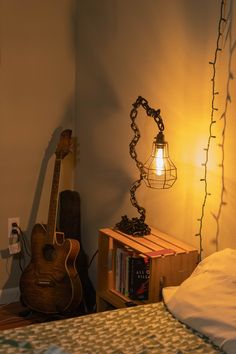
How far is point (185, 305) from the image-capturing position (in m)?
1.98

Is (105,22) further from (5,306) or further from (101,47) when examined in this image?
(5,306)

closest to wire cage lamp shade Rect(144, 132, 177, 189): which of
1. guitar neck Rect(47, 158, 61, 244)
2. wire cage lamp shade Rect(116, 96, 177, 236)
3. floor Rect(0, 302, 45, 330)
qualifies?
wire cage lamp shade Rect(116, 96, 177, 236)

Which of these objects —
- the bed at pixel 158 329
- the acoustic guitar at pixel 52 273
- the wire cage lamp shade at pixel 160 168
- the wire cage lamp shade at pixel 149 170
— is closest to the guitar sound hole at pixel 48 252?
the acoustic guitar at pixel 52 273

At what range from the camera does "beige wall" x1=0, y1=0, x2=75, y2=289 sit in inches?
125

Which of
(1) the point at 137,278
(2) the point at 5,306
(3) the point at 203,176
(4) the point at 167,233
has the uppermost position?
(3) the point at 203,176

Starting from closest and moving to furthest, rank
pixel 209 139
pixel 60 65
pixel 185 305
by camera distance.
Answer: pixel 185 305 → pixel 209 139 → pixel 60 65

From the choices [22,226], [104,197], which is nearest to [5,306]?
[22,226]

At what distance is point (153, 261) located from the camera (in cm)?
229

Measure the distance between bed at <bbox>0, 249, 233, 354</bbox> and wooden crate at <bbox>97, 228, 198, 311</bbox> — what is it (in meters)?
0.23

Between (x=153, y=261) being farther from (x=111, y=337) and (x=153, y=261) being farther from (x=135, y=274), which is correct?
(x=111, y=337)

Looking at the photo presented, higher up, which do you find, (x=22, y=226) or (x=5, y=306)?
(x=22, y=226)

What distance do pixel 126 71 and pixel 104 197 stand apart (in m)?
0.75

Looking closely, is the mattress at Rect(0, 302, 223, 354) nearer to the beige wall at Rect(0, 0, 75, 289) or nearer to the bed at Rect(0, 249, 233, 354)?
the bed at Rect(0, 249, 233, 354)

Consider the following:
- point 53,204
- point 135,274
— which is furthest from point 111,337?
point 53,204
